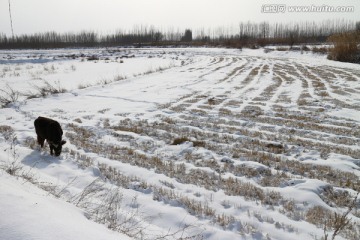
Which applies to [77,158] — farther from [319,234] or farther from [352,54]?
[352,54]

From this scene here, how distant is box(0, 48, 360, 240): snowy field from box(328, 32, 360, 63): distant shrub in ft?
52.2

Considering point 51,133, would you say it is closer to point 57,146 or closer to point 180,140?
point 57,146

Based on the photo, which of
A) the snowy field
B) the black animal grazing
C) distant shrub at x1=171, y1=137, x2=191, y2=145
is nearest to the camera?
the snowy field

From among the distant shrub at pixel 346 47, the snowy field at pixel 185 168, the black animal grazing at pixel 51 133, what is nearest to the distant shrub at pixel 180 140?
the snowy field at pixel 185 168

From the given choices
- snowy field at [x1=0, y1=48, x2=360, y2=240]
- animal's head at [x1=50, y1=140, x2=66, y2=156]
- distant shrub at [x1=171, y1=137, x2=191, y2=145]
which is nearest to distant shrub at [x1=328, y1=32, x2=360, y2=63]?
snowy field at [x1=0, y1=48, x2=360, y2=240]

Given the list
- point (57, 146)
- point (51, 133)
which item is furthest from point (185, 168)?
point (51, 133)

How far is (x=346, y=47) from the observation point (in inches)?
1061

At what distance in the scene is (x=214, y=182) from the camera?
5.58 m

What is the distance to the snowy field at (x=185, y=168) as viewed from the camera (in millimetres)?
3883

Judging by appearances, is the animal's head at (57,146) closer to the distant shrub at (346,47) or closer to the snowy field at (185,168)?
the snowy field at (185,168)

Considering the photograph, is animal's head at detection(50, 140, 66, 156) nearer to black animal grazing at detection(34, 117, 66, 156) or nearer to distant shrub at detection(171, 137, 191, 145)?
black animal grazing at detection(34, 117, 66, 156)

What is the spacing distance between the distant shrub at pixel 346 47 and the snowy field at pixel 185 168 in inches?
626

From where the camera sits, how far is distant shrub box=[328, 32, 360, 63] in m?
26.4

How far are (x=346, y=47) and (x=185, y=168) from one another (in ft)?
88.7
